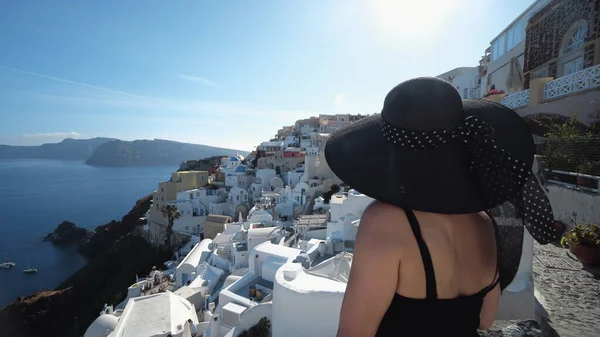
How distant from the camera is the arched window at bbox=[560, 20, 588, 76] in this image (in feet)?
→ 29.3

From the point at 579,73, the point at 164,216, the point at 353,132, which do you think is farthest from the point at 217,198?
the point at 353,132

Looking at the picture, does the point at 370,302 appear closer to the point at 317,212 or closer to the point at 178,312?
the point at 178,312

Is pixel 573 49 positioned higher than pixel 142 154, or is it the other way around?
pixel 573 49

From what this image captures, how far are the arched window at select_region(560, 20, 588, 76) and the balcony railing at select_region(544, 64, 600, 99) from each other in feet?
4.75

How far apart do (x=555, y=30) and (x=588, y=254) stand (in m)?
10.3

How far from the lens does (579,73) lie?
7.44 m

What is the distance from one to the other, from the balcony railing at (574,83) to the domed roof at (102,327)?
57.7 ft

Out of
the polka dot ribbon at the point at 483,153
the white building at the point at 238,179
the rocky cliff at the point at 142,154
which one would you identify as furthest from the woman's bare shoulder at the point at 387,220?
the rocky cliff at the point at 142,154

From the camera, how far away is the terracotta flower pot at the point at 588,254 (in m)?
3.38

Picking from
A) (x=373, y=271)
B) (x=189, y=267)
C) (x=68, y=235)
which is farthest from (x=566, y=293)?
(x=68, y=235)

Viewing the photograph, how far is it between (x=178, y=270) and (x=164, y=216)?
13.4 m

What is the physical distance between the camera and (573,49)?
9.23 metres

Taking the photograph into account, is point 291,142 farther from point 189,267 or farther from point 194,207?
point 189,267

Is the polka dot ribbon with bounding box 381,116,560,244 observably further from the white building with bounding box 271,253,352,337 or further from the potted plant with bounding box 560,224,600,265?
the potted plant with bounding box 560,224,600,265
